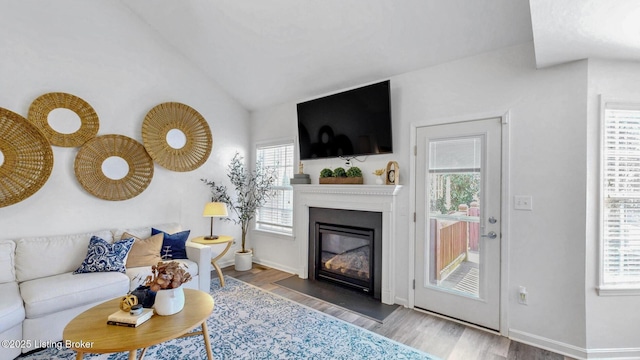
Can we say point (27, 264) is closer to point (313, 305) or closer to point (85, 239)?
point (85, 239)

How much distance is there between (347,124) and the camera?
3.40m

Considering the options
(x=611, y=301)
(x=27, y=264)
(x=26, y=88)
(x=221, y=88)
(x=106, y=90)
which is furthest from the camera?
(x=221, y=88)

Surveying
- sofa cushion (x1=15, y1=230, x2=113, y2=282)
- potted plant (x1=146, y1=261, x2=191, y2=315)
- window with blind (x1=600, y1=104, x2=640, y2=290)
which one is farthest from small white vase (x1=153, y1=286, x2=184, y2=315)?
window with blind (x1=600, y1=104, x2=640, y2=290)

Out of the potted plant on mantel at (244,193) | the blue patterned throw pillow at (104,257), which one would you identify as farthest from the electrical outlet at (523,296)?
the blue patterned throw pillow at (104,257)

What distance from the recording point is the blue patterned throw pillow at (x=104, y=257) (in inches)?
107

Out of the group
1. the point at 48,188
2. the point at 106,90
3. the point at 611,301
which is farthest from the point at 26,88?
the point at 611,301

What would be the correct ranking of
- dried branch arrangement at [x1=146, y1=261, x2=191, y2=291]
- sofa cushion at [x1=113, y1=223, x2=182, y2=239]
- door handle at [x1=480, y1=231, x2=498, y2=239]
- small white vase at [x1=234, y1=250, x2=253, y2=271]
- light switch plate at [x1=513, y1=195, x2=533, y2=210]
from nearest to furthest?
dried branch arrangement at [x1=146, y1=261, x2=191, y2=291], light switch plate at [x1=513, y1=195, x2=533, y2=210], door handle at [x1=480, y1=231, x2=498, y2=239], sofa cushion at [x1=113, y1=223, x2=182, y2=239], small white vase at [x1=234, y1=250, x2=253, y2=271]

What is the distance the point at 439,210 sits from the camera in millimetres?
2871

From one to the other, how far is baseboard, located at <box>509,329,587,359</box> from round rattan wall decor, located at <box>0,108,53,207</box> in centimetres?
464

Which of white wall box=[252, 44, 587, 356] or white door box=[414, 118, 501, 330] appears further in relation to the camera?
white door box=[414, 118, 501, 330]

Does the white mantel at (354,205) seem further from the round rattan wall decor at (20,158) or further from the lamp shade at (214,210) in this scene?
the round rattan wall decor at (20,158)

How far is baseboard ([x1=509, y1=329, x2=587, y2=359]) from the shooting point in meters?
2.19

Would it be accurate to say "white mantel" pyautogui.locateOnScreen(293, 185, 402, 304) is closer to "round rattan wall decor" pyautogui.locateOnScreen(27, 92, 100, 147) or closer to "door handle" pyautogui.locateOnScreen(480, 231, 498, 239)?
"door handle" pyautogui.locateOnScreen(480, 231, 498, 239)

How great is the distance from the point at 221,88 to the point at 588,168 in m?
4.44
